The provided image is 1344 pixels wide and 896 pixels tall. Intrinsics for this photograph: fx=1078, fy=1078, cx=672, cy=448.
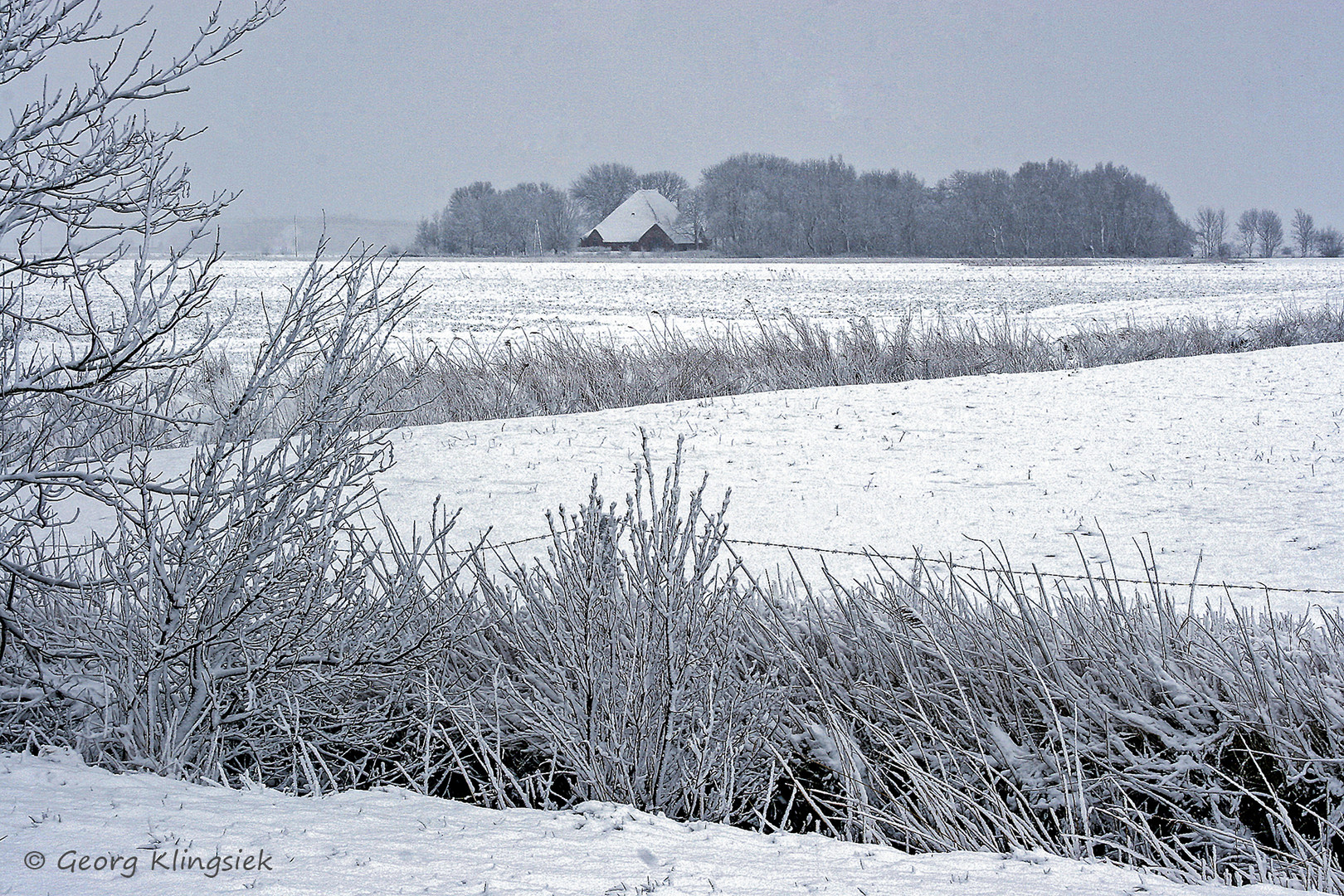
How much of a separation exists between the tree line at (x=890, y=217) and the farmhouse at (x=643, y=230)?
4.97ft

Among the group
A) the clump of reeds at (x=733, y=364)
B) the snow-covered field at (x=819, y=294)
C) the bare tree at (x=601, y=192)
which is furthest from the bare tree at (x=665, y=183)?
the clump of reeds at (x=733, y=364)

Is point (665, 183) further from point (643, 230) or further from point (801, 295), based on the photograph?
point (801, 295)

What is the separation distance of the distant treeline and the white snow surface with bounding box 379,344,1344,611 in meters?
57.6

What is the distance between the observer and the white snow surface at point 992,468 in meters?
4.38

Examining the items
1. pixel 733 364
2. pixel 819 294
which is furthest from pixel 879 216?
pixel 733 364

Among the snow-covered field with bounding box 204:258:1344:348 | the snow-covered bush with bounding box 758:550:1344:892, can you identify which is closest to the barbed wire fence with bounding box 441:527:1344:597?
the snow-covered bush with bounding box 758:550:1344:892

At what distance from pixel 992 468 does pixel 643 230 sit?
67254mm

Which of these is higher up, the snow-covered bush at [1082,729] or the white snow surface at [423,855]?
the white snow surface at [423,855]

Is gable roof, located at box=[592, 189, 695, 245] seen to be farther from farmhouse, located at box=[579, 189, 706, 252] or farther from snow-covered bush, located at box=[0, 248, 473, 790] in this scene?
snow-covered bush, located at box=[0, 248, 473, 790]

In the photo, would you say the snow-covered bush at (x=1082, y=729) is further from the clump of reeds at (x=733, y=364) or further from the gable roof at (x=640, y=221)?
the gable roof at (x=640, y=221)

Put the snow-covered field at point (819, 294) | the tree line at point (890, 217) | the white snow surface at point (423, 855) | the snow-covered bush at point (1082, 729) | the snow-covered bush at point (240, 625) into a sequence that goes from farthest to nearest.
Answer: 1. the tree line at point (890, 217)
2. the snow-covered field at point (819, 294)
3. the snow-covered bush at point (240, 625)
4. the snow-covered bush at point (1082, 729)
5. the white snow surface at point (423, 855)

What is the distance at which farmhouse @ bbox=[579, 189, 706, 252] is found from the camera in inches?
2771

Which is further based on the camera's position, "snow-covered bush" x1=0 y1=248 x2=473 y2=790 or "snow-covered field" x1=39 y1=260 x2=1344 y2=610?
"snow-covered field" x1=39 y1=260 x2=1344 y2=610

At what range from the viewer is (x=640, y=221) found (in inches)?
2859
